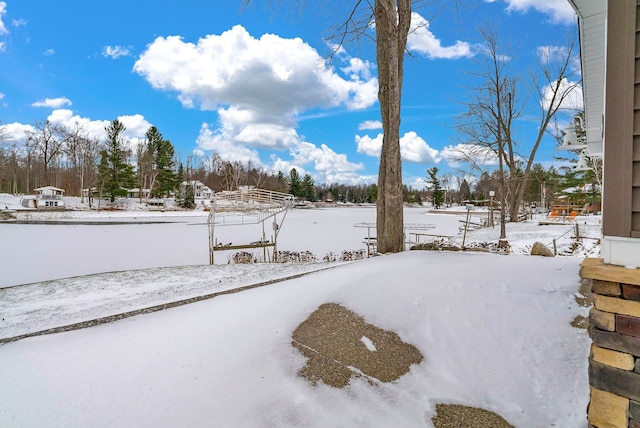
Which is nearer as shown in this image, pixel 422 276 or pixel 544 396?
pixel 544 396

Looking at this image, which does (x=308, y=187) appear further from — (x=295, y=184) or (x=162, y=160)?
(x=162, y=160)

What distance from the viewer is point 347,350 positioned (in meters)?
2.65


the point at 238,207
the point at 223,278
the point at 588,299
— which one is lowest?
the point at 223,278

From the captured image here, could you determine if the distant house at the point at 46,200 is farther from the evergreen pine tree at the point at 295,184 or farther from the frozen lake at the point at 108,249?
the evergreen pine tree at the point at 295,184

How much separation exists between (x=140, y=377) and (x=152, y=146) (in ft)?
139

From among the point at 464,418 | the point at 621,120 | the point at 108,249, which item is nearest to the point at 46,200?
the point at 108,249

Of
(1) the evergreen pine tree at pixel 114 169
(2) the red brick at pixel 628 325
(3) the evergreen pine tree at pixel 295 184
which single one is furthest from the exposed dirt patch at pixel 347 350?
(3) the evergreen pine tree at pixel 295 184

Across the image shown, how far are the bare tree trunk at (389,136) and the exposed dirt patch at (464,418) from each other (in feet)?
13.1

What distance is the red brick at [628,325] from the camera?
1499 mm

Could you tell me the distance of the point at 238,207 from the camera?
8.84 m

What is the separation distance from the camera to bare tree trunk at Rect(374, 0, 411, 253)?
5973mm

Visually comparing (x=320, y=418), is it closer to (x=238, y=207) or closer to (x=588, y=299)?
(x=588, y=299)

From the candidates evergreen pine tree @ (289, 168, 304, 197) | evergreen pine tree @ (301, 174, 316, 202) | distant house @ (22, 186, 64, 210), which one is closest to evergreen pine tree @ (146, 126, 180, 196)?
distant house @ (22, 186, 64, 210)

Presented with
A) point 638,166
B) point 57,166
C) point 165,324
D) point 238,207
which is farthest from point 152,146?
point 638,166
